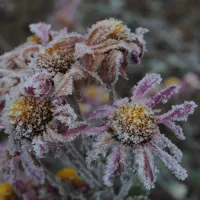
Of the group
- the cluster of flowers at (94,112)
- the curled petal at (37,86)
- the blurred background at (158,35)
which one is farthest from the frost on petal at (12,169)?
the blurred background at (158,35)

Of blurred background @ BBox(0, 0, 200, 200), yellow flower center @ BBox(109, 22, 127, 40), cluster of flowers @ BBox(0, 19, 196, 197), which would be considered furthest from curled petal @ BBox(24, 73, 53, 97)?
blurred background @ BBox(0, 0, 200, 200)

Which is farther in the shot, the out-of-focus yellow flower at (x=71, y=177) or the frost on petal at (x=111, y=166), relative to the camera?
the out-of-focus yellow flower at (x=71, y=177)

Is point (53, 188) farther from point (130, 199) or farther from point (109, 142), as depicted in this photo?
point (109, 142)

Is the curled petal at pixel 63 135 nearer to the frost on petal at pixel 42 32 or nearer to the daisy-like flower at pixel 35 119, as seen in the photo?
the daisy-like flower at pixel 35 119

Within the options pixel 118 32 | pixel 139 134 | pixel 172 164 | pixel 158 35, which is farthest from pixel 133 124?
pixel 158 35

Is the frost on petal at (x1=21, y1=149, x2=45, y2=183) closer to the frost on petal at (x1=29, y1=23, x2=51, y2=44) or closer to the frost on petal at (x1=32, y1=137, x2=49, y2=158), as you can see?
the frost on petal at (x1=32, y1=137, x2=49, y2=158)
